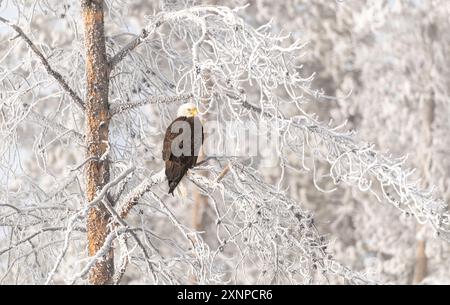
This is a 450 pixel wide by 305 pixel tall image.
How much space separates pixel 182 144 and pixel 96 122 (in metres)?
0.62

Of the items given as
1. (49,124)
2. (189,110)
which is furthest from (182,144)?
(49,124)

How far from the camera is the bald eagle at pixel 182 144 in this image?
19.3ft

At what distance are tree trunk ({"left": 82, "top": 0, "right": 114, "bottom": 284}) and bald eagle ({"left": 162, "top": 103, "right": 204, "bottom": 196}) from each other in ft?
1.48

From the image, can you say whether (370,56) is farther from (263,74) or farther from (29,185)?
(263,74)

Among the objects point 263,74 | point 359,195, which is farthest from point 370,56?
point 263,74

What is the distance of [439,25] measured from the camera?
14.3 metres

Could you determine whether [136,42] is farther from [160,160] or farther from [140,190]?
[160,160]

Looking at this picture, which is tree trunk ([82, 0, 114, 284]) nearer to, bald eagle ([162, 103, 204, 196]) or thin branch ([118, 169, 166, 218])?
thin branch ([118, 169, 166, 218])

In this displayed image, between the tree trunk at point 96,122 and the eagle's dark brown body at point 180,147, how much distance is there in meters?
0.45

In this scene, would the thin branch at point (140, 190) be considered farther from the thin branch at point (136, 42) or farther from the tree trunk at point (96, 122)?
the thin branch at point (136, 42)

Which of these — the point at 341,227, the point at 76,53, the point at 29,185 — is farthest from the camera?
the point at 341,227

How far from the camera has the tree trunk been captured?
233 inches

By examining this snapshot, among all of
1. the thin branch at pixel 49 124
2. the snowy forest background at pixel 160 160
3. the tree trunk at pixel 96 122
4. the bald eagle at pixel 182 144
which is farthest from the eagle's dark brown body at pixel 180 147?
the thin branch at pixel 49 124
